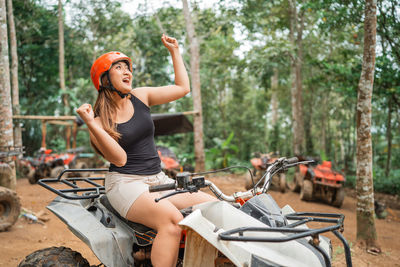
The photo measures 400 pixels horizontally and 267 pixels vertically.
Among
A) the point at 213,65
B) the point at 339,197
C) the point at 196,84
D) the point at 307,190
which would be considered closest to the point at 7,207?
the point at 307,190

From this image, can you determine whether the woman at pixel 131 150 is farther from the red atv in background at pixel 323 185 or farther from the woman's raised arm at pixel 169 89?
the red atv in background at pixel 323 185

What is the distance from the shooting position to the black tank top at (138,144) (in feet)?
7.14

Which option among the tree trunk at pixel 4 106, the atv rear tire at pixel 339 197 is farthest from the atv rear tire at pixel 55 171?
the atv rear tire at pixel 339 197

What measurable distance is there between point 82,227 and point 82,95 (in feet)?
51.4

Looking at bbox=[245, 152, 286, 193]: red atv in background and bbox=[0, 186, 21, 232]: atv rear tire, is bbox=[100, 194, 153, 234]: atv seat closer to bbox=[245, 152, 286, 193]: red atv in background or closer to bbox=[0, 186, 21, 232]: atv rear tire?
bbox=[0, 186, 21, 232]: atv rear tire

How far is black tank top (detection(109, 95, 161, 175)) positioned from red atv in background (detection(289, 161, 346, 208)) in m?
6.77

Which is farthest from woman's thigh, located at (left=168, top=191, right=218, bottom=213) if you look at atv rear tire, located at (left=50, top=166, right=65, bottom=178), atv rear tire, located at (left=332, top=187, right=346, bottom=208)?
atv rear tire, located at (left=50, top=166, right=65, bottom=178)

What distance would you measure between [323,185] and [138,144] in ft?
23.7

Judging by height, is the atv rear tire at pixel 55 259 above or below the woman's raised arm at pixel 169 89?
below

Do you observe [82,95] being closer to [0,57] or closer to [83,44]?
[83,44]

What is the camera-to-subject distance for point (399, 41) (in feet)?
26.3

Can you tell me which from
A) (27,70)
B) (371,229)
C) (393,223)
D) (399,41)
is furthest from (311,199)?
(27,70)

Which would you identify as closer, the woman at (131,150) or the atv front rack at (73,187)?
the woman at (131,150)

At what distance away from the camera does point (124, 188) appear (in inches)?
82.3
